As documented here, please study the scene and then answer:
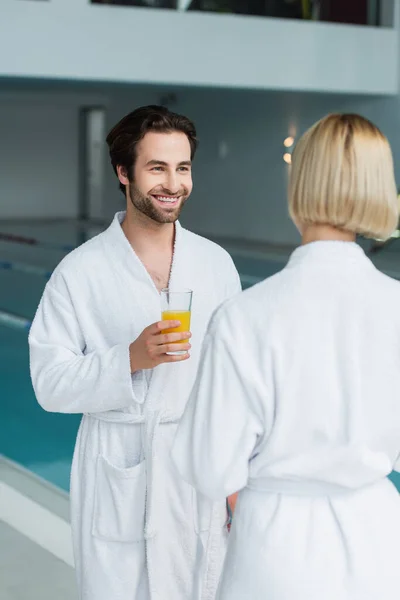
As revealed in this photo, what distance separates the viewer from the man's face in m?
1.99

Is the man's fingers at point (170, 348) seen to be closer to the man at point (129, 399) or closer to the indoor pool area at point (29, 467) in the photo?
the man at point (129, 399)

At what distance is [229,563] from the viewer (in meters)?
1.44

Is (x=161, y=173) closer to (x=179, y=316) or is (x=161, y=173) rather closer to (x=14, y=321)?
(x=179, y=316)

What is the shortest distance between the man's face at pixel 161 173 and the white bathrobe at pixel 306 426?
2.20 feet

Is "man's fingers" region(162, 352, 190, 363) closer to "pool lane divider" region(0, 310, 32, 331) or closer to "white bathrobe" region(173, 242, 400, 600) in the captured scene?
"white bathrobe" region(173, 242, 400, 600)

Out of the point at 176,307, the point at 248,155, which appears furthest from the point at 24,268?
the point at 176,307

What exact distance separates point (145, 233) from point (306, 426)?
2.91 ft

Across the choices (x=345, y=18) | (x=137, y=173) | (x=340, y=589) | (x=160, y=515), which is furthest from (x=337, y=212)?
(x=345, y=18)

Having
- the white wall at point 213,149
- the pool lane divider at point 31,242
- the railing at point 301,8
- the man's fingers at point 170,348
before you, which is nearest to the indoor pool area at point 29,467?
the man's fingers at point 170,348

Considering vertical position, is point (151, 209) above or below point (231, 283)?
above

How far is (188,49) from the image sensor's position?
35.9 feet

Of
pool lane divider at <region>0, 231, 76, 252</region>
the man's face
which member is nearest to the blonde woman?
the man's face

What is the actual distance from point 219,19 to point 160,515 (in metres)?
9.88

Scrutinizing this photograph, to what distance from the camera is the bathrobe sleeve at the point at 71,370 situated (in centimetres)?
189
